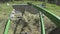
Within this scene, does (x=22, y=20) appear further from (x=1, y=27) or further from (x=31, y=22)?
(x=1, y=27)

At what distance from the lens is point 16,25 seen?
4418mm

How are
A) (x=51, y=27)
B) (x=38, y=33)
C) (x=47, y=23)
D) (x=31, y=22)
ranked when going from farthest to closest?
1. (x=31, y=22)
2. (x=47, y=23)
3. (x=51, y=27)
4. (x=38, y=33)

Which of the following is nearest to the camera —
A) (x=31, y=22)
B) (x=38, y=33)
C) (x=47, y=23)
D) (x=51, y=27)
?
(x=38, y=33)

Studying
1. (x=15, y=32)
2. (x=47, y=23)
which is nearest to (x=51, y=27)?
(x=47, y=23)

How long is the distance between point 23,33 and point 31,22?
0.93 m

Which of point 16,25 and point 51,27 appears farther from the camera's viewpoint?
point 16,25

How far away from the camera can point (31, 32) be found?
400 cm

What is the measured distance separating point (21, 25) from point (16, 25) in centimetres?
14

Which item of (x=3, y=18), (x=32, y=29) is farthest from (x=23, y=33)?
(x=3, y=18)

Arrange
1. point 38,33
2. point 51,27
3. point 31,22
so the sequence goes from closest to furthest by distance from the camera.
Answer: point 38,33
point 51,27
point 31,22

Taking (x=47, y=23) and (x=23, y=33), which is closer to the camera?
(x=23, y=33)

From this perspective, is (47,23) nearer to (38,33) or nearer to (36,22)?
(36,22)

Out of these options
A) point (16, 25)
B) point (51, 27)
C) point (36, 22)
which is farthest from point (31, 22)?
point (51, 27)

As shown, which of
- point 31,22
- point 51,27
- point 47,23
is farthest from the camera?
point 31,22
